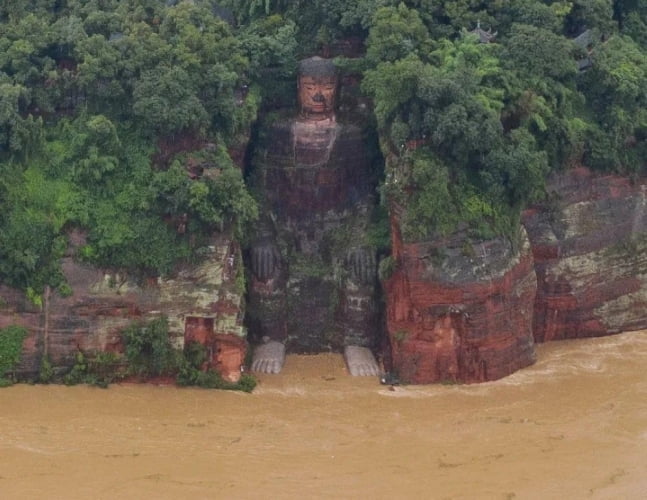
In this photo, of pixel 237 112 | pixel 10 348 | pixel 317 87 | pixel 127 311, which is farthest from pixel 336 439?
pixel 317 87

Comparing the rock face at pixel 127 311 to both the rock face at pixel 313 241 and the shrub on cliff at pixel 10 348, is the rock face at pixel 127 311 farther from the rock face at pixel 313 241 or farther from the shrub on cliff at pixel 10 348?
the rock face at pixel 313 241

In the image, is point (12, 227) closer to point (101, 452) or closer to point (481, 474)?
point (101, 452)

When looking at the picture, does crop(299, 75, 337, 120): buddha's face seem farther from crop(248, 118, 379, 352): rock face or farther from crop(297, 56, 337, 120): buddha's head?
crop(248, 118, 379, 352): rock face

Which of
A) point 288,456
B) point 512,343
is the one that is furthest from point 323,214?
point 288,456

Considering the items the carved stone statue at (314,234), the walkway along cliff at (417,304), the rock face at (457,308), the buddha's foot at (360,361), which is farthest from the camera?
the carved stone statue at (314,234)

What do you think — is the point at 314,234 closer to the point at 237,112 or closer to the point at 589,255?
the point at 237,112

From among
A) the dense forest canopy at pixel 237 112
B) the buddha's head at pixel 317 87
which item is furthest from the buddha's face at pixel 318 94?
the dense forest canopy at pixel 237 112
